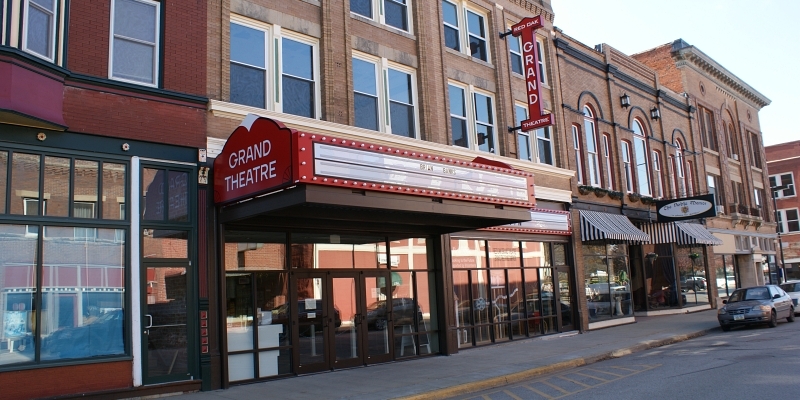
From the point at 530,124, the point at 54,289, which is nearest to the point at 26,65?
the point at 54,289

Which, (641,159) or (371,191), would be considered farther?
(641,159)

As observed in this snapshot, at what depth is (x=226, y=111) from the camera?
1238 cm

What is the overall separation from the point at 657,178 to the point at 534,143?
1005 cm

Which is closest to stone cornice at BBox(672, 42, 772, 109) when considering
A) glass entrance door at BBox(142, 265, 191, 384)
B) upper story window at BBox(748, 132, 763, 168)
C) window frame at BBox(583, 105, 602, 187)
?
upper story window at BBox(748, 132, 763, 168)

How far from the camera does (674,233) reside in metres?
26.7

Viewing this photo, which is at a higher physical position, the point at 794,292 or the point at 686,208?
the point at 686,208

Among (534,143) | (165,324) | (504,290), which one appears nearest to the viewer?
(165,324)

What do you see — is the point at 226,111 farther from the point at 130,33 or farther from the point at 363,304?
the point at 363,304

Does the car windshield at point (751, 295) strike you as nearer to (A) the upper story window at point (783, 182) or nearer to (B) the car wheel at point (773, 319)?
(B) the car wheel at point (773, 319)

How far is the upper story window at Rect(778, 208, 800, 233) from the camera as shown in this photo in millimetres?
52438

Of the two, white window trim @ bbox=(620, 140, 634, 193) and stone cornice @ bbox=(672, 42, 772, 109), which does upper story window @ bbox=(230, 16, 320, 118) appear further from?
stone cornice @ bbox=(672, 42, 772, 109)

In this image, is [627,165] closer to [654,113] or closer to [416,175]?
[654,113]

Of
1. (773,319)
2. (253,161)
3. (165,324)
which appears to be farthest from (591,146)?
(165,324)

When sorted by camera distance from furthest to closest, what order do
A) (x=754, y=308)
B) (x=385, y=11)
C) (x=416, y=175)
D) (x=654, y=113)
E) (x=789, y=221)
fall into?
(x=789, y=221), (x=654, y=113), (x=754, y=308), (x=385, y=11), (x=416, y=175)
